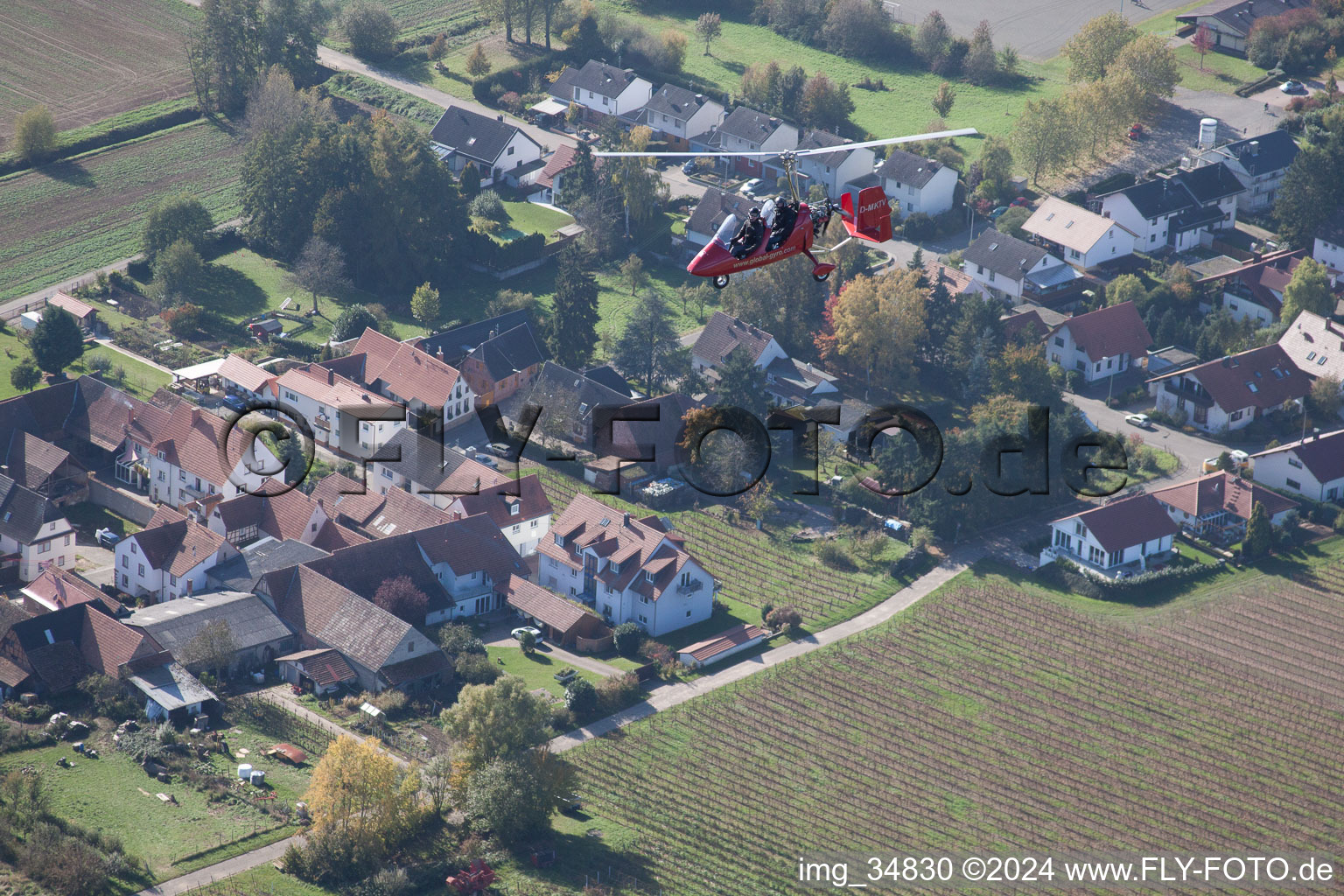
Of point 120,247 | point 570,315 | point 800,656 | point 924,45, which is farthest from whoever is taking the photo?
point 924,45

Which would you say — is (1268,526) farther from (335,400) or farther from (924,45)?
(924,45)

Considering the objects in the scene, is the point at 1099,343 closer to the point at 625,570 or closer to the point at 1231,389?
the point at 1231,389

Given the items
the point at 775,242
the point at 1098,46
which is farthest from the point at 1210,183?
the point at 775,242

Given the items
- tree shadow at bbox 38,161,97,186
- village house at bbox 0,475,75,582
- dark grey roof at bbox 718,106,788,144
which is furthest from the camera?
dark grey roof at bbox 718,106,788,144

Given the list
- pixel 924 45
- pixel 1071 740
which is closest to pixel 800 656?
pixel 1071 740

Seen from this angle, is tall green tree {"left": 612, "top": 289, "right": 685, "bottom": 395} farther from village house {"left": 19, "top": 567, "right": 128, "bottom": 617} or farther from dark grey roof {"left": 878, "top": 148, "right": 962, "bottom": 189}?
village house {"left": 19, "top": 567, "right": 128, "bottom": 617}

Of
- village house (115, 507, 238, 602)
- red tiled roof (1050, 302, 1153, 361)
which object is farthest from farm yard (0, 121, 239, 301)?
red tiled roof (1050, 302, 1153, 361)

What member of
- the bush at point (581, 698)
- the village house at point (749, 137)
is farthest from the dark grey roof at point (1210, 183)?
the bush at point (581, 698)
